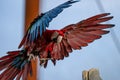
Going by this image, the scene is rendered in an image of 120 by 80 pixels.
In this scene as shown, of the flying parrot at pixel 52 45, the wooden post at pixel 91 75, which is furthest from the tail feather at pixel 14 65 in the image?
the wooden post at pixel 91 75

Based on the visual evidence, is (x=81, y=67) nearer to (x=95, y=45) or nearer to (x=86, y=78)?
(x=95, y=45)

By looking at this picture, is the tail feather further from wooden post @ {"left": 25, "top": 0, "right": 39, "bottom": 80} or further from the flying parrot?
wooden post @ {"left": 25, "top": 0, "right": 39, "bottom": 80}

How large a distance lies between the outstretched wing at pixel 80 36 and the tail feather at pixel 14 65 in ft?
0.21

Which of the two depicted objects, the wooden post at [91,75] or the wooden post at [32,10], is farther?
the wooden post at [32,10]

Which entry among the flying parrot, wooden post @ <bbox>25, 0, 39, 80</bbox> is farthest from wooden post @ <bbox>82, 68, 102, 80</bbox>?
wooden post @ <bbox>25, 0, 39, 80</bbox>

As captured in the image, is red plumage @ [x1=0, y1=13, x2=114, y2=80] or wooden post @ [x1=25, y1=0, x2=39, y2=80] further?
wooden post @ [x1=25, y1=0, x2=39, y2=80]

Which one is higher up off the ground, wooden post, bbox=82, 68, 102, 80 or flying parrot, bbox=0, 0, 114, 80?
flying parrot, bbox=0, 0, 114, 80

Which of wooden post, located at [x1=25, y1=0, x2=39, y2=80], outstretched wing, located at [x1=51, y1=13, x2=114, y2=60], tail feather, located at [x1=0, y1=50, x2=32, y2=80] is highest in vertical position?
wooden post, located at [x1=25, y1=0, x2=39, y2=80]

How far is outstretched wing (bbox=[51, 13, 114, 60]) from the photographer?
0.48 meters

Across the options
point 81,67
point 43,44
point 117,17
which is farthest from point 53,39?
point 117,17

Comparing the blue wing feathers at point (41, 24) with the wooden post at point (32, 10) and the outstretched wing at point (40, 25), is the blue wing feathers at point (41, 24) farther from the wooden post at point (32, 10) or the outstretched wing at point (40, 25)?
the wooden post at point (32, 10)

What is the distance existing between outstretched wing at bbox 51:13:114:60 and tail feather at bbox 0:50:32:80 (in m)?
0.06

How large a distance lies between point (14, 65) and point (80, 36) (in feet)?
0.50

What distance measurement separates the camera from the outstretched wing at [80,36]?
485 mm
